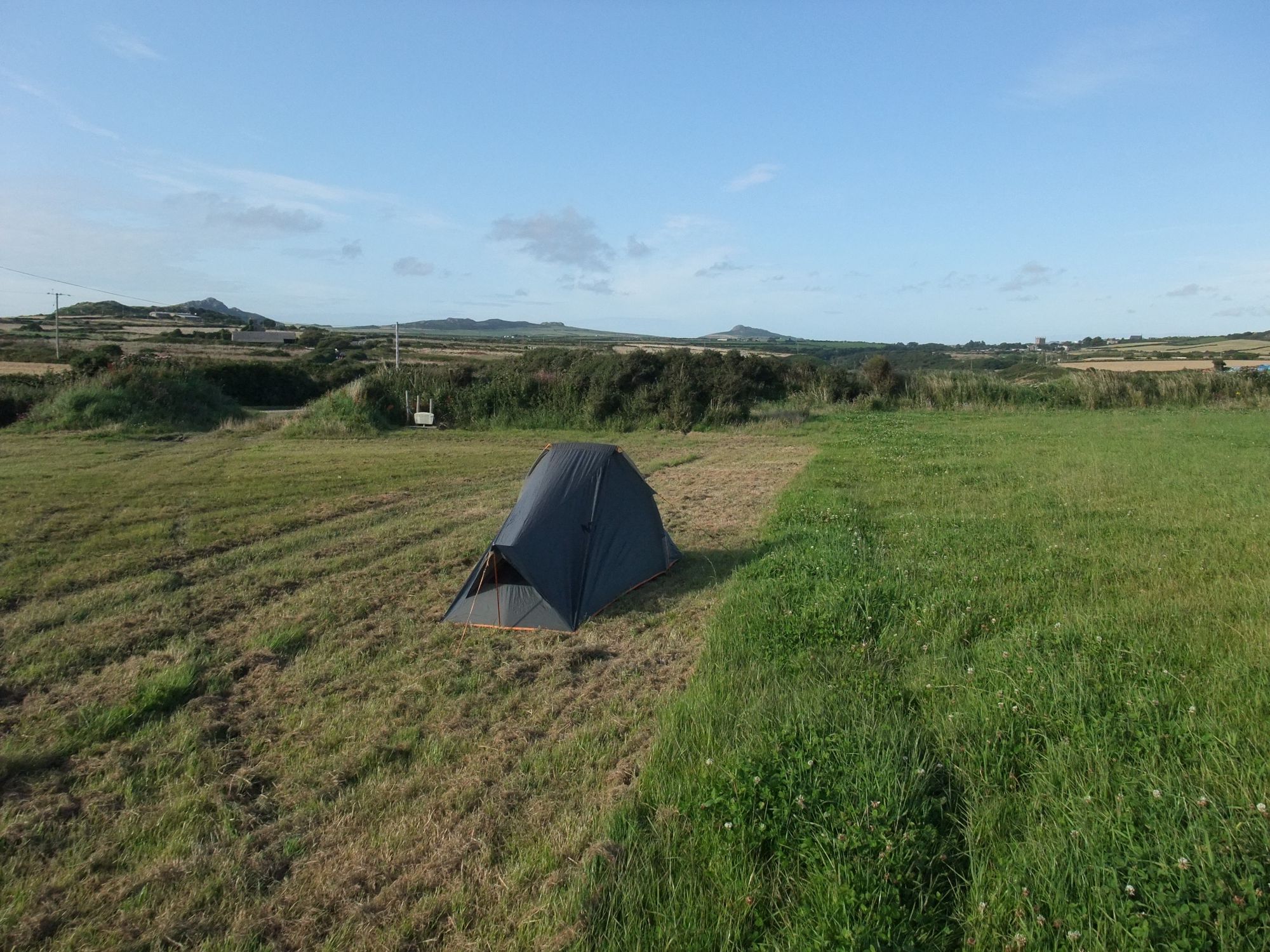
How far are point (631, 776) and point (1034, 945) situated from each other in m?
2.05

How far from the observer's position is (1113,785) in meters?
3.56

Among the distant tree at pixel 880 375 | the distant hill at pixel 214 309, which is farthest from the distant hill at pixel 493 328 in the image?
the distant tree at pixel 880 375

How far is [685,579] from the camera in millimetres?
8227

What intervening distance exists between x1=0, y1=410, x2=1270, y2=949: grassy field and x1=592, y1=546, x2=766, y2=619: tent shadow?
0.08 metres

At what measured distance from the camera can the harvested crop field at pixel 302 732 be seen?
336cm

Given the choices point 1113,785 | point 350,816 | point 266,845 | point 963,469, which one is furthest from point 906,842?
point 963,469

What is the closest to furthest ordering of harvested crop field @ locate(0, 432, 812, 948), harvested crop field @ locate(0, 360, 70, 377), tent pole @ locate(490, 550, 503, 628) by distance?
harvested crop field @ locate(0, 432, 812, 948) < tent pole @ locate(490, 550, 503, 628) < harvested crop field @ locate(0, 360, 70, 377)

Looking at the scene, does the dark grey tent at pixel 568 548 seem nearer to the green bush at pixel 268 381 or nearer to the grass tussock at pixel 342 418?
the grass tussock at pixel 342 418

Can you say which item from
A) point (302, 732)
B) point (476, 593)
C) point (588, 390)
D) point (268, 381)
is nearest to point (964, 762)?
point (302, 732)

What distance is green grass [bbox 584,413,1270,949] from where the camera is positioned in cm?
293

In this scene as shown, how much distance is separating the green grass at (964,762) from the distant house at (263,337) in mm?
65244

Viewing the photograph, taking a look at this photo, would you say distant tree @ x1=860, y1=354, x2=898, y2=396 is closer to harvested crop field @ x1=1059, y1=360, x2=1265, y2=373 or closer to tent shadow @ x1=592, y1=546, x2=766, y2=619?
harvested crop field @ x1=1059, y1=360, x2=1265, y2=373

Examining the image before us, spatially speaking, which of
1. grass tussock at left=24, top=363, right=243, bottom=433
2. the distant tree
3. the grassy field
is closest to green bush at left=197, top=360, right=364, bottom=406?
grass tussock at left=24, top=363, right=243, bottom=433

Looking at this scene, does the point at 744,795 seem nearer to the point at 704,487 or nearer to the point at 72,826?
the point at 72,826
